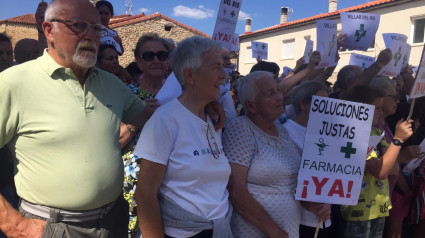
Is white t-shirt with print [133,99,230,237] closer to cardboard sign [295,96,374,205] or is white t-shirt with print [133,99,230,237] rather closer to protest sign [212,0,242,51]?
cardboard sign [295,96,374,205]

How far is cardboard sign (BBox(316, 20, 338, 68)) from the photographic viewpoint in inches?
151

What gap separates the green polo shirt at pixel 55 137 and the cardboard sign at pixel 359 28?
127 inches

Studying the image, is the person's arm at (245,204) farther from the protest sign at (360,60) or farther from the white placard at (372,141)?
the protest sign at (360,60)

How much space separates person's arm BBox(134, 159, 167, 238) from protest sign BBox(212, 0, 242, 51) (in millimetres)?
2824

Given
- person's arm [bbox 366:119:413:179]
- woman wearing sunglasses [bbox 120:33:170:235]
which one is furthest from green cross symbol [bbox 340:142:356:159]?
woman wearing sunglasses [bbox 120:33:170:235]

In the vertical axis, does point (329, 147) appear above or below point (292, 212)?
above

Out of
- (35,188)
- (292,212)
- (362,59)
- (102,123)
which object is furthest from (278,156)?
(362,59)

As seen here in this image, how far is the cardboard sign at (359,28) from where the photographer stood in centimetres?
393

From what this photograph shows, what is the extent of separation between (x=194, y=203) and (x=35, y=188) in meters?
0.78

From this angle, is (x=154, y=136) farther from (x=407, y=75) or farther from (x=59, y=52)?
(x=407, y=75)

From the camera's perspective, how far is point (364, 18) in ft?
12.9

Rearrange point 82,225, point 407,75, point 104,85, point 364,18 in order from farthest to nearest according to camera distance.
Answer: point 407,75 < point 364,18 < point 104,85 < point 82,225

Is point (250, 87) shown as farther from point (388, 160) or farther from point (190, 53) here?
point (388, 160)

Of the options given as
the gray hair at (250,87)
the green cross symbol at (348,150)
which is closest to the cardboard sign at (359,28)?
the green cross symbol at (348,150)
